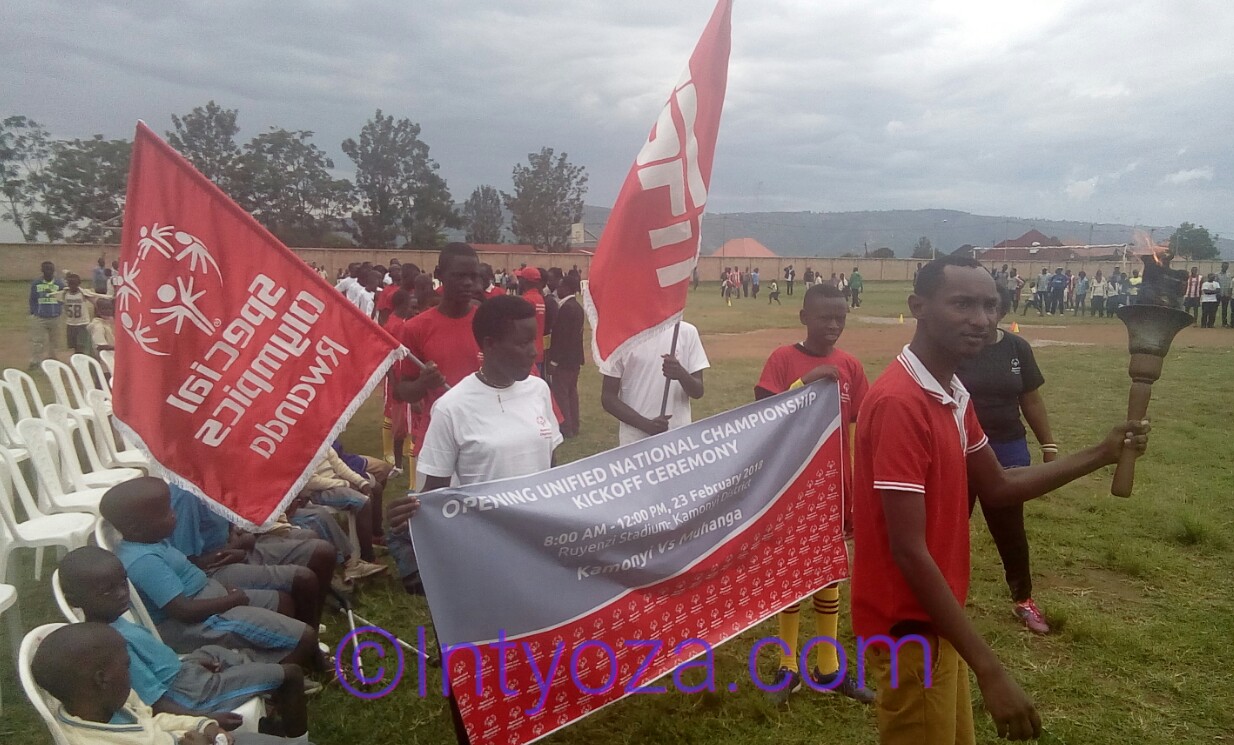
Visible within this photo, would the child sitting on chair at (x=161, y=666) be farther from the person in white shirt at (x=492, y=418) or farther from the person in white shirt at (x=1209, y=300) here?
the person in white shirt at (x=1209, y=300)

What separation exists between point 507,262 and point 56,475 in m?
42.7

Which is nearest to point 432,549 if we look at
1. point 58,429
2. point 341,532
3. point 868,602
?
point 868,602

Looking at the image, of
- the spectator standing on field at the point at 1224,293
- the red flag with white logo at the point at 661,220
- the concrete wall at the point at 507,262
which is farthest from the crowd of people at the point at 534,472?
the spectator standing on field at the point at 1224,293

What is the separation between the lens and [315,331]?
2883 mm

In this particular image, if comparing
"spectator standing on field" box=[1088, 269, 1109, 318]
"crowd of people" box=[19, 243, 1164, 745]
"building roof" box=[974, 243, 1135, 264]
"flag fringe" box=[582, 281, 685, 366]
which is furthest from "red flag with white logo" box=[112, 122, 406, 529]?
"spectator standing on field" box=[1088, 269, 1109, 318]

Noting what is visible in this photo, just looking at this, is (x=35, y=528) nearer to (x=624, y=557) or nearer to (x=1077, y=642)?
(x=624, y=557)

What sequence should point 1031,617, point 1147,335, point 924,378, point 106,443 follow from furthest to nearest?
1. point 106,443
2. point 1031,617
3. point 1147,335
4. point 924,378

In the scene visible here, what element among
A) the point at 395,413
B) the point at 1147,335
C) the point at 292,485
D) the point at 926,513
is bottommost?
the point at 395,413

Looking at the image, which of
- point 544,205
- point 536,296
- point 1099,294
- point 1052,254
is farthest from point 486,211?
point 536,296

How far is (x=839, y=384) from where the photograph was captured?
3773 mm

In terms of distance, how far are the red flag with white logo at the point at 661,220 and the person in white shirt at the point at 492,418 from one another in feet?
1.96

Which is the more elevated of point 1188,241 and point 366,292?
point 1188,241

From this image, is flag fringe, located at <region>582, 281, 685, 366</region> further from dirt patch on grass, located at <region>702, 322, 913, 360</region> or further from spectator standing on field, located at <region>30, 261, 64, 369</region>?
spectator standing on field, located at <region>30, 261, 64, 369</region>

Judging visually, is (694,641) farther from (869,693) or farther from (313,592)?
(313,592)
